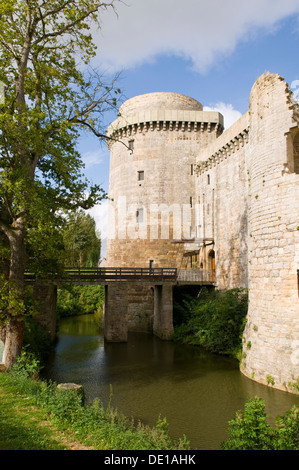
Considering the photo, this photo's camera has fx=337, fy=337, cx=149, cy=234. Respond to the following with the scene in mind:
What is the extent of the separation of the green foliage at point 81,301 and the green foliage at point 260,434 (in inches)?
982

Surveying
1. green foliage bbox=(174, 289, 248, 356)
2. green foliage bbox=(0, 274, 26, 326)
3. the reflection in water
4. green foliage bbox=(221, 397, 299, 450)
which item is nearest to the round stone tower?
green foliage bbox=(174, 289, 248, 356)

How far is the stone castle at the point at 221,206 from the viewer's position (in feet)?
34.8

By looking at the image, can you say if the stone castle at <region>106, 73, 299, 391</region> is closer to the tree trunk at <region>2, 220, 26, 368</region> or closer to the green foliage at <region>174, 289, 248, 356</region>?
the green foliage at <region>174, 289, 248, 356</region>

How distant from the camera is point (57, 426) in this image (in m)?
5.89

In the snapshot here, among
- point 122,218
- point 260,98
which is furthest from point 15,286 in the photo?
point 122,218

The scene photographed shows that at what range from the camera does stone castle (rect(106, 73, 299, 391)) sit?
10.6 metres

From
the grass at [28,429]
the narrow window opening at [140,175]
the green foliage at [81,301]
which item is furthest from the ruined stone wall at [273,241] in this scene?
the green foliage at [81,301]

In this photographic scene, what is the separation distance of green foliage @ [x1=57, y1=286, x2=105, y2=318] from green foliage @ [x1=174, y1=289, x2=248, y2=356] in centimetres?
1187

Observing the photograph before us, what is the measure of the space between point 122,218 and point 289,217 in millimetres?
17284

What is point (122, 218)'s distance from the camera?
26.5 metres

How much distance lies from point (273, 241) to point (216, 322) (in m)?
6.47

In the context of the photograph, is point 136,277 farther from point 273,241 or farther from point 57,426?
point 57,426

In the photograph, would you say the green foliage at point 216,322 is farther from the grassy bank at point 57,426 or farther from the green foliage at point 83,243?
the green foliage at point 83,243
